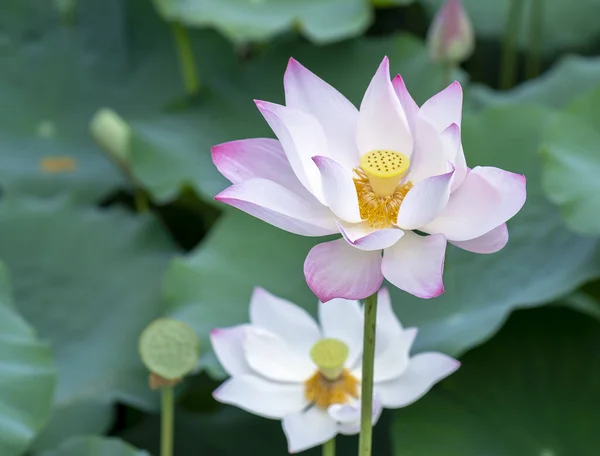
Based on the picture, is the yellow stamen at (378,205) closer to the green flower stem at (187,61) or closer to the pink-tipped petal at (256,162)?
the pink-tipped petal at (256,162)

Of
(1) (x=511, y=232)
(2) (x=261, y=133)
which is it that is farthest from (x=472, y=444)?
(2) (x=261, y=133)

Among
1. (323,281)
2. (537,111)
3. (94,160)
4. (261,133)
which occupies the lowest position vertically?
(94,160)

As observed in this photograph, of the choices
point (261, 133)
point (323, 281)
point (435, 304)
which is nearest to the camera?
point (323, 281)

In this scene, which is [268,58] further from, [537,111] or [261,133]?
[537,111]

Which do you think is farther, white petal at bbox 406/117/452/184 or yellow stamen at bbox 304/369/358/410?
yellow stamen at bbox 304/369/358/410

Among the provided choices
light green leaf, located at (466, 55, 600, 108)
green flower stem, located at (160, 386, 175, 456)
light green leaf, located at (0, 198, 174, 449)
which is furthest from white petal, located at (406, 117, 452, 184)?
light green leaf, located at (466, 55, 600, 108)

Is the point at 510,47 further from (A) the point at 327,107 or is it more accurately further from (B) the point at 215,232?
(A) the point at 327,107

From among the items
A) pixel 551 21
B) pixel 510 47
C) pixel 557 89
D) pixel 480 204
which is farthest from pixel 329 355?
pixel 551 21

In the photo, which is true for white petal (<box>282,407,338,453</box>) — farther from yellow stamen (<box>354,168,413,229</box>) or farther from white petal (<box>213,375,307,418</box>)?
yellow stamen (<box>354,168,413,229</box>)
